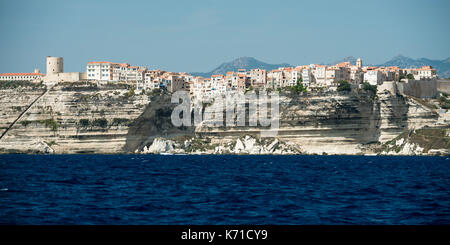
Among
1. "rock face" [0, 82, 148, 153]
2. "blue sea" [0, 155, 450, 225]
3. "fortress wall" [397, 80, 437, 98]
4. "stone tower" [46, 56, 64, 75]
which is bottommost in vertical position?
"blue sea" [0, 155, 450, 225]

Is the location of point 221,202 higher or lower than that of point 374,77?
lower

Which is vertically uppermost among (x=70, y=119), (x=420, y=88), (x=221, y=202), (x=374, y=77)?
(x=374, y=77)

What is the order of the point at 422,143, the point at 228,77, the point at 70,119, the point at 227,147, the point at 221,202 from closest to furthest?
the point at 221,202, the point at 422,143, the point at 70,119, the point at 227,147, the point at 228,77

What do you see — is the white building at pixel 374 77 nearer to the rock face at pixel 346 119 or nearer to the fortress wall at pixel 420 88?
the fortress wall at pixel 420 88

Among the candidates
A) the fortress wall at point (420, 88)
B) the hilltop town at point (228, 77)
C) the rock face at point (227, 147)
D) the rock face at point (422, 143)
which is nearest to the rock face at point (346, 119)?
the rock face at point (227, 147)

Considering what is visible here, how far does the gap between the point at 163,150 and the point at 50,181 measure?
7282 cm

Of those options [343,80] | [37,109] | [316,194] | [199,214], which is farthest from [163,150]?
[199,214]

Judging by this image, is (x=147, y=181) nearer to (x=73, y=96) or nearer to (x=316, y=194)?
(x=316, y=194)

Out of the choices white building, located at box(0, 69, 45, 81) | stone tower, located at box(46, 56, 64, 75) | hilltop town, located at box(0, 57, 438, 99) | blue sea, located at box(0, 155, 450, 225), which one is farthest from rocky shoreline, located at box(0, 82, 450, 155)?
blue sea, located at box(0, 155, 450, 225)

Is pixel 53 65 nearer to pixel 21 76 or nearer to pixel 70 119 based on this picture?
pixel 21 76

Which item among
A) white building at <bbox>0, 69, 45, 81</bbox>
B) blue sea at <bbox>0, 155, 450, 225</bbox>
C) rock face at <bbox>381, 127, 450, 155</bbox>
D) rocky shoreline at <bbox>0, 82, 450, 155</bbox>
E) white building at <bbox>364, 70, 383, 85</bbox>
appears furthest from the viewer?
white building at <bbox>0, 69, 45, 81</bbox>

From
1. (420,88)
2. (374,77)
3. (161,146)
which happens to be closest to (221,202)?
(161,146)

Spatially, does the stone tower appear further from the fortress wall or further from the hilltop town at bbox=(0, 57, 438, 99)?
the fortress wall

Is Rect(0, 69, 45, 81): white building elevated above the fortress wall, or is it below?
above
